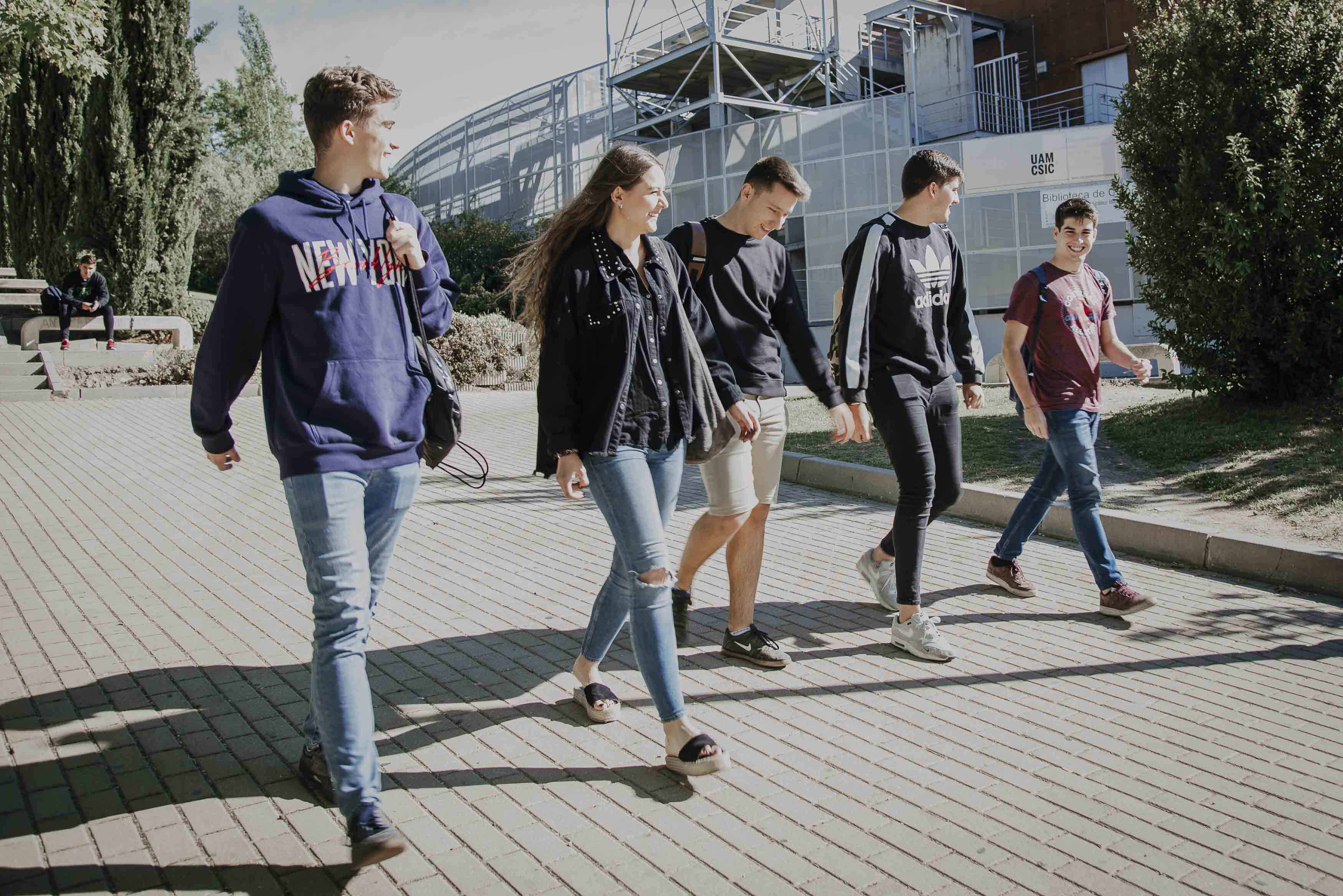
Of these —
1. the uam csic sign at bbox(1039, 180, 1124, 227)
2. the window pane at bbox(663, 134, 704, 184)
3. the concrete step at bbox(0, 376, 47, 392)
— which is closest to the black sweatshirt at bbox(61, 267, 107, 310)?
the concrete step at bbox(0, 376, 47, 392)

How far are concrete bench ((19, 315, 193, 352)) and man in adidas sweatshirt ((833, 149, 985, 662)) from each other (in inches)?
664

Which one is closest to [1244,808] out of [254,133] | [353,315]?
[353,315]

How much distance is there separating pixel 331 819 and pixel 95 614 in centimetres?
286

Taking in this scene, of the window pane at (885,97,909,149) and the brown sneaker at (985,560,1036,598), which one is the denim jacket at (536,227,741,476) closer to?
the brown sneaker at (985,560,1036,598)

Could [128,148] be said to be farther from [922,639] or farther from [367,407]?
[367,407]

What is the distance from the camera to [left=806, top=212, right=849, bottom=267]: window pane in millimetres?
29188

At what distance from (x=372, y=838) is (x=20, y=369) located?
17.1 m

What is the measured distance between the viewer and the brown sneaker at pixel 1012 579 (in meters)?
5.72

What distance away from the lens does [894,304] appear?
479cm

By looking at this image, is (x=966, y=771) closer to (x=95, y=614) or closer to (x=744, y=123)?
Answer: (x=95, y=614)

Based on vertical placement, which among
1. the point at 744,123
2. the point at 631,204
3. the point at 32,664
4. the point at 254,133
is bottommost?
the point at 32,664

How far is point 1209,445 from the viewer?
29.4 ft

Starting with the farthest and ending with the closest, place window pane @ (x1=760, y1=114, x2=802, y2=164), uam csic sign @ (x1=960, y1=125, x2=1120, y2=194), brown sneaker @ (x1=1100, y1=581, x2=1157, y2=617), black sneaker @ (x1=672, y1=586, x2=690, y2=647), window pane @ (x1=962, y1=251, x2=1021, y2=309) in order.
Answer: window pane @ (x1=760, y1=114, x2=802, y2=164), window pane @ (x1=962, y1=251, x2=1021, y2=309), uam csic sign @ (x1=960, y1=125, x2=1120, y2=194), brown sneaker @ (x1=1100, y1=581, x2=1157, y2=617), black sneaker @ (x1=672, y1=586, x2=690, y2=647)

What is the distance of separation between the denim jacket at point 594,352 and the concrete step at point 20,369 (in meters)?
16.1
